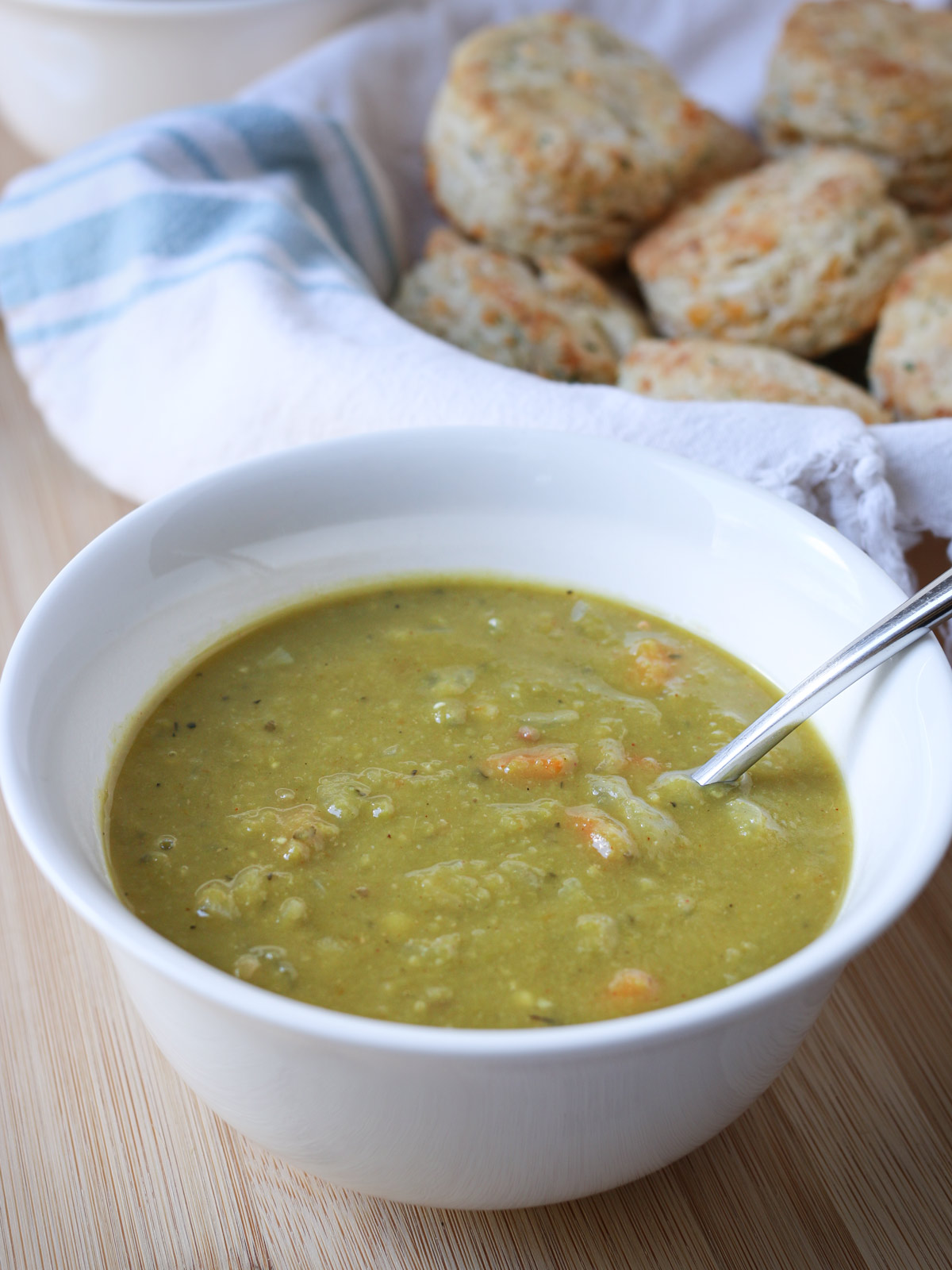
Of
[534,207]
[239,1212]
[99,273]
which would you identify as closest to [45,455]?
[99,273]

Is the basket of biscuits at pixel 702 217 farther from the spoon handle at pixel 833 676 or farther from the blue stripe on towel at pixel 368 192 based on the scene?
the spoon handle at pixel 833 676

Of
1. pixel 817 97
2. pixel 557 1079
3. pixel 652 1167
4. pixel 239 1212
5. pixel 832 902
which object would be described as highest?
pixel 817 97

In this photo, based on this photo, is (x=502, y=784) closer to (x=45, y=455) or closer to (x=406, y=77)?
(x=45, y=455)

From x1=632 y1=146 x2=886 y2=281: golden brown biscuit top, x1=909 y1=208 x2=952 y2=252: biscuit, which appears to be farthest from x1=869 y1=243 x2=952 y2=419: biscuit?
x1=909 y1=208 x2=952 y2=252: biscuit

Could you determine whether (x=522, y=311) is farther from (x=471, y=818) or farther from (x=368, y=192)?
(x=471, y=818)

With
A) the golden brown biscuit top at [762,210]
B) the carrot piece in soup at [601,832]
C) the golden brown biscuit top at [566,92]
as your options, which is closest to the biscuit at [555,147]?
the golden brown biscuit top at [566,92]

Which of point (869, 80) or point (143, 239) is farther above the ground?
point (869, 80)

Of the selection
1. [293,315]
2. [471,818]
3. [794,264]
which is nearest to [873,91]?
[794,264]
